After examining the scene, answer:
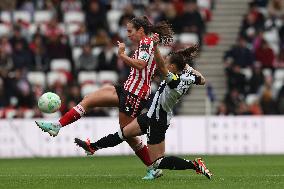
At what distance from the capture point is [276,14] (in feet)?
85.4

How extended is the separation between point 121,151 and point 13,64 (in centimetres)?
394

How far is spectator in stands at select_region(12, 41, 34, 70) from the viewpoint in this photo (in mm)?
24984

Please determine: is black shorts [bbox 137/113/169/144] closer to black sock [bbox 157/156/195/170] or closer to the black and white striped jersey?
the black and white striped jersey

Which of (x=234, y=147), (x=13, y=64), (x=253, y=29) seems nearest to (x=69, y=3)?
(x=13, y=64)

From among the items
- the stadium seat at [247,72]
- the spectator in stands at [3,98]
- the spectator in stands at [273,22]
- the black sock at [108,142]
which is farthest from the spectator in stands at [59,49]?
the black sock at [108,142]

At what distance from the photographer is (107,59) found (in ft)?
82.2

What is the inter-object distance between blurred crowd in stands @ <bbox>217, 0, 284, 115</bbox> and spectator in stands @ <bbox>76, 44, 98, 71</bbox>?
134 inches

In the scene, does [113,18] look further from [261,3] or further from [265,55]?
[265,55]

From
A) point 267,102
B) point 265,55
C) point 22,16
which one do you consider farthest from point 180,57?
point 22,16

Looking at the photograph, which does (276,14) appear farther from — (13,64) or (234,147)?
(13,64)

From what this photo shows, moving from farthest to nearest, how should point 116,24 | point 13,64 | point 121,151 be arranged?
point 116,24 < point 13,64 < point 121,151

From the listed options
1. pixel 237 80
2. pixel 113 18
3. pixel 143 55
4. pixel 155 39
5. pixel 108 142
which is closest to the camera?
pixel 155 39

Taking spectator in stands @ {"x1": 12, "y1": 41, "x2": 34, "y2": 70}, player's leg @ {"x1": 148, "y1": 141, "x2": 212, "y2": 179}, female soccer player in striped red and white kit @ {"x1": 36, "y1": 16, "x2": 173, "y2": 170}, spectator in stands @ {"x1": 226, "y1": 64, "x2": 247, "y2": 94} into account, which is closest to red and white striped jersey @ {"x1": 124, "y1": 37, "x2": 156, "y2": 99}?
female soccer player in striped red and white kit @ {"x1": 36, "y1": 16, "x2": 173, "y2": 170}

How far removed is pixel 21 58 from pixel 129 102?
1154 centimetres
